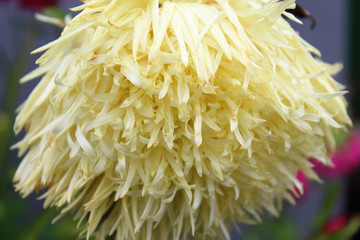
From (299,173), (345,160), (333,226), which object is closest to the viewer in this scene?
(299,173)

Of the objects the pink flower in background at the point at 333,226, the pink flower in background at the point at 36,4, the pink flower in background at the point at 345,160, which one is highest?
the pink flower in background at the point at 36,4

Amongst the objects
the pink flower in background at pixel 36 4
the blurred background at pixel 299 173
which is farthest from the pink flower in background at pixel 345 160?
the pink flower in background at pixel 36 4

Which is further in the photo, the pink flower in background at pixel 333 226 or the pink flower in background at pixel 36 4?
the pink flower in background at pixel 36 4

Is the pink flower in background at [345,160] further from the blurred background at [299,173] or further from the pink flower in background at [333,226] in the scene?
the pink flower in background at [333,226]

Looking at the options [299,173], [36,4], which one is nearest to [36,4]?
[36,4]

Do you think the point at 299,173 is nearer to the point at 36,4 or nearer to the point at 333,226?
the point at 333,226

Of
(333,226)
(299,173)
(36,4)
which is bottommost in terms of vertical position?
(333,226)

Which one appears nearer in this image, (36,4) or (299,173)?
(299,173)

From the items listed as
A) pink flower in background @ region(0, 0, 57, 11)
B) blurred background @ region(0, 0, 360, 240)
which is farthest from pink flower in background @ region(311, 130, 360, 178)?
pink flower in background @ region(0, 0, 57, 11)

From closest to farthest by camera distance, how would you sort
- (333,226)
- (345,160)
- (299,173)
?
(299,173) < (333,226) < (345,160)

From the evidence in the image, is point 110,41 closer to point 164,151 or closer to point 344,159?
point 164,151
